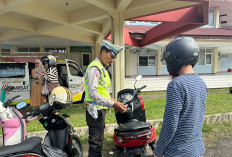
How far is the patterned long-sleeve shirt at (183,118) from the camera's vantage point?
128 cm

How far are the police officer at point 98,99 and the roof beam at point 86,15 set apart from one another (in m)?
4.33

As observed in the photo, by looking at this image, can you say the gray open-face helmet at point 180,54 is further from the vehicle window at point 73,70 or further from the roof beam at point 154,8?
the vehicle window at point 73,70

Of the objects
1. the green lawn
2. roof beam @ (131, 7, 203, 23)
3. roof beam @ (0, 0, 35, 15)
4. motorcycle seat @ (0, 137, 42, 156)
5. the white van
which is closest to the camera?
motorcycle seat @ (0, 137, 42, 156)

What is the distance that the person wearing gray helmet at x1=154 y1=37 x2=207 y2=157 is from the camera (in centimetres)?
129

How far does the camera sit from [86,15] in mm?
6762

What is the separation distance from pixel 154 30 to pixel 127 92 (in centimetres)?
688

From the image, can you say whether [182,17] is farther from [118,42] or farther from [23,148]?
[23,148]

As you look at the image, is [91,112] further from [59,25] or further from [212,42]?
[212,42]

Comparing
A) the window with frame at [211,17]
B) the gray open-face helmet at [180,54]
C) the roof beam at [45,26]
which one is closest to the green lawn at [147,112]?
the gray open-face helmet at [180,54]

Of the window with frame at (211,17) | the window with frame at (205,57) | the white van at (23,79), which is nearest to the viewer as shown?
the white van at (23,79)

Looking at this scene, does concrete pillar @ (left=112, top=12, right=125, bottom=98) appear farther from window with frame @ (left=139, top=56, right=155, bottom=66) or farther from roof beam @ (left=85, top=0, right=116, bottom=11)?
window with frame @ (left=139, top=56, right=155, bottom=66)

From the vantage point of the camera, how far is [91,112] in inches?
87.3

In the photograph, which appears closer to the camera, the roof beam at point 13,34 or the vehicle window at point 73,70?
the vehicle window at point 73,70

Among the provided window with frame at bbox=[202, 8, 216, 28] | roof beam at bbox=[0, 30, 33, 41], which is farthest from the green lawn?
window with frame at bbox=[202, 8, 216, 28]
